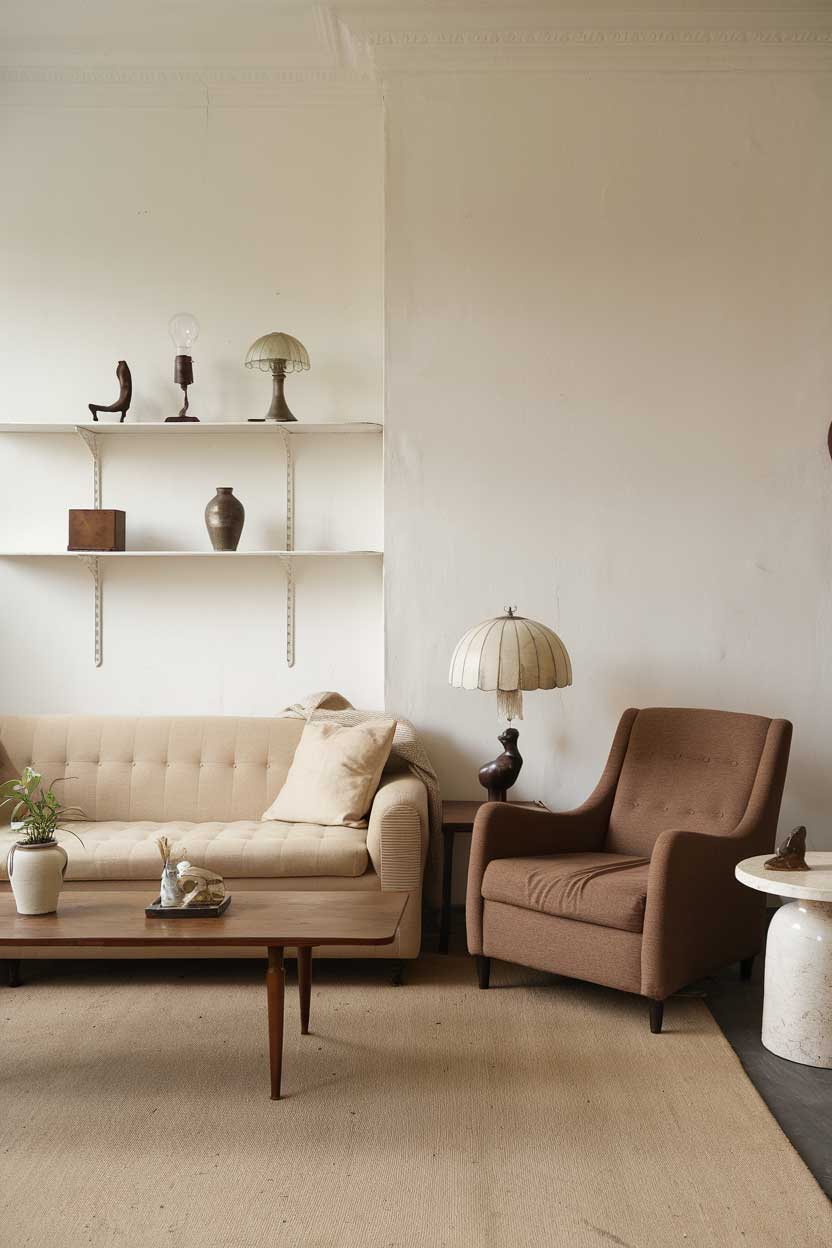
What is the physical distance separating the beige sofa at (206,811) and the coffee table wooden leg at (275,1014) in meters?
0.84

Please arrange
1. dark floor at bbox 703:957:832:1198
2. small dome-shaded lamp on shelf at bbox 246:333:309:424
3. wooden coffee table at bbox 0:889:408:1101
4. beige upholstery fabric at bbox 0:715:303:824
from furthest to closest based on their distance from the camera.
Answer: small dome-shaded lamp on shelf at bbox 246:333:309:424 → beige upholstery fabric at bbox 0:715:303:824 → wooden coffee table at bbox 0:889:408:1101 → dark floor at bbox 703:957:832:1198

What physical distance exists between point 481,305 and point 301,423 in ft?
2.90

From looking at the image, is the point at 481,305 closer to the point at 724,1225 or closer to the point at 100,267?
the point at 100,267

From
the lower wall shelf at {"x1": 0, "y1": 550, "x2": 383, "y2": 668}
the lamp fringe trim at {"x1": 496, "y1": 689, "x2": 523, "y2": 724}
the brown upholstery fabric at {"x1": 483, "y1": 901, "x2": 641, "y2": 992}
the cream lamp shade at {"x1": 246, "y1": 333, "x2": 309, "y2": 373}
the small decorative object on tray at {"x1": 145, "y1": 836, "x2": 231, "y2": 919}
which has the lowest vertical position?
the brown upholstery fabric at {"x1": 483, "y1": 901, "x2": 641, "y2": 992}

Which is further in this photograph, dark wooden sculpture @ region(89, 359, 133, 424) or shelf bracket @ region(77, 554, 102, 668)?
shelf bracket @ region(77, 554, 102, 668)

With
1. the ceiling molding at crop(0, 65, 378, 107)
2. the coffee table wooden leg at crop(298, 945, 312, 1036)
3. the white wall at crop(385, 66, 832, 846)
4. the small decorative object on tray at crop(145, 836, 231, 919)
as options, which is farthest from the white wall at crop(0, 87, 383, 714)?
the small decorative object on tray at crop(145, 836, 231, 919)

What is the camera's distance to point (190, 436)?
189 inches

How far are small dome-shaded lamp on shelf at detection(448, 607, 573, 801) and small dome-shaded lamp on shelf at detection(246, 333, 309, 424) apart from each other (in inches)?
51.5

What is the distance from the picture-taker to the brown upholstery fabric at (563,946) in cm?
322

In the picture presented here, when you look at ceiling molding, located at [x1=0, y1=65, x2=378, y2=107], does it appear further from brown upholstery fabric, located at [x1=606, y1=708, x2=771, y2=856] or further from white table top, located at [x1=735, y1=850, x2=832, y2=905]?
white table top, located at [x1=735, y1=850, x2=832, y2=905]

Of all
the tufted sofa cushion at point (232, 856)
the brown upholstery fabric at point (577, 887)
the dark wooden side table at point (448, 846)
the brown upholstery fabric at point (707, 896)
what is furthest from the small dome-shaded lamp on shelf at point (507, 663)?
the brown upholstery fabric at point (707, 896)

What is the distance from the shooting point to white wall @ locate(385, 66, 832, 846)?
→ 14.5 feet

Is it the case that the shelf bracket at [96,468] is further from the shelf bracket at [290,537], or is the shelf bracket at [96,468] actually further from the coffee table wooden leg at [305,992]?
the coffee table wooden leg at [305,992]

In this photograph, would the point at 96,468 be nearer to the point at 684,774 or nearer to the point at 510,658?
the point at 510,658
